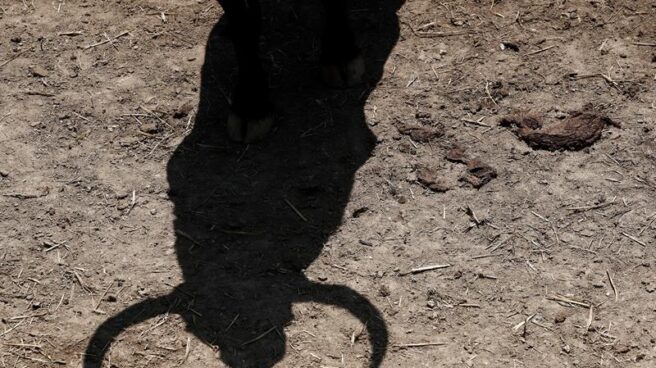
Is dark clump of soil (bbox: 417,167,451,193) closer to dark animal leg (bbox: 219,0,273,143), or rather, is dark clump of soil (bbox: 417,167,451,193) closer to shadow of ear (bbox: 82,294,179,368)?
dark animal leg (bbox: 219,0,273,143)

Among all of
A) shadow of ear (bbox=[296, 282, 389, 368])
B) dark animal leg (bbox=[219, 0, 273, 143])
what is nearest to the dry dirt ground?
shadow of ear (bbox=[296, 282, 389, 368])

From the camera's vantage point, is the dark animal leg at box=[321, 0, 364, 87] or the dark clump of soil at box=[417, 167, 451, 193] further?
the dark animal leg at box=[321, 0, 364, 87]

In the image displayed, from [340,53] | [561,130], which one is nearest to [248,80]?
[340,53]

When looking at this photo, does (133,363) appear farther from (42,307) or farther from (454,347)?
(454,347)

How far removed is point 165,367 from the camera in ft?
14.7

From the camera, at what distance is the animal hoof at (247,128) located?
17.9 ft

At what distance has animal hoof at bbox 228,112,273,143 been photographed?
5445mm

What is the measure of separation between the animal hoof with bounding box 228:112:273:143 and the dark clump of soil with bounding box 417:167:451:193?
2.92ft

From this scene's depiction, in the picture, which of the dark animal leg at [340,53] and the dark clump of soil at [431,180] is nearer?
the dark clump of soil at [431,180]

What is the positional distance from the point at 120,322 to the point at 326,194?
49.7 inches

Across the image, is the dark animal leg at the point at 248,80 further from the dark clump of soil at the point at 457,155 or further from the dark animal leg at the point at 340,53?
the dark clump of soil at the point at 457,155

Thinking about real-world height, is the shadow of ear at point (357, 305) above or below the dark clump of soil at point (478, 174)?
below

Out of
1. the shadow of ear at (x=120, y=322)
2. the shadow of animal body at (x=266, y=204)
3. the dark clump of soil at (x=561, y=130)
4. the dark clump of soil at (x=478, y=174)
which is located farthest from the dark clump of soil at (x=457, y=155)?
the shadow of ear at (x=120, y=322)

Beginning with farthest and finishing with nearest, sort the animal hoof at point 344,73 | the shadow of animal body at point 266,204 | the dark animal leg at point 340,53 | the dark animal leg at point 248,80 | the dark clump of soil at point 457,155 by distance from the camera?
1. the animal hoof at point 344,73
2. the dark animal leg at point 340,53
3. the dark clump of soil at point 457,155
4. the dark animal leg at point 248,80
5. the shadow of animal body at point 266,204
